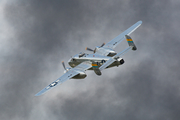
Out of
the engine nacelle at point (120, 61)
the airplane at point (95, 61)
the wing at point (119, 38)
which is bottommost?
the engine nacelle at point (120, 61)

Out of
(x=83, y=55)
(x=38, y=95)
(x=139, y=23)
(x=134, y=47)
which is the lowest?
(x=38, y=95)

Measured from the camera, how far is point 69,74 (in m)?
71.9

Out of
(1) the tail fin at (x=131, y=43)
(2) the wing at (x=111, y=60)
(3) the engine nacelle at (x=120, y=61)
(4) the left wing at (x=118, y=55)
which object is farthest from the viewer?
(1) the tail fin at (x=131, y=43)

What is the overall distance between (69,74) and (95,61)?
751 centimetres

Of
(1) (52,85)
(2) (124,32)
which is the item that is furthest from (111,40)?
(1) (52,85)

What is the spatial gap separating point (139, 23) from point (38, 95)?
120ft

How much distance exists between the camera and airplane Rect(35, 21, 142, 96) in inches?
2756

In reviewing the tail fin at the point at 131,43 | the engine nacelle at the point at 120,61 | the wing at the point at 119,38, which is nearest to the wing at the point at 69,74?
the engine nacelle at the point at 120,61

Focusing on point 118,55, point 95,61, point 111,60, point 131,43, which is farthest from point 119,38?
point 111,60

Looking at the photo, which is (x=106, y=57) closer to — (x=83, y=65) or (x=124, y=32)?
(x=83, y=65)

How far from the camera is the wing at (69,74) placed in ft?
222

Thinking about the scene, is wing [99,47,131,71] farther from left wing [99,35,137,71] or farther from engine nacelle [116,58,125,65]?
engine nacelle [116,58,125,65]

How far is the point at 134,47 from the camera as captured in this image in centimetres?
7350

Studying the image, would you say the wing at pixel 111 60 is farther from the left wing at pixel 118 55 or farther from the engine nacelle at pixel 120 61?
the engine nacelle at pixel 120 61
